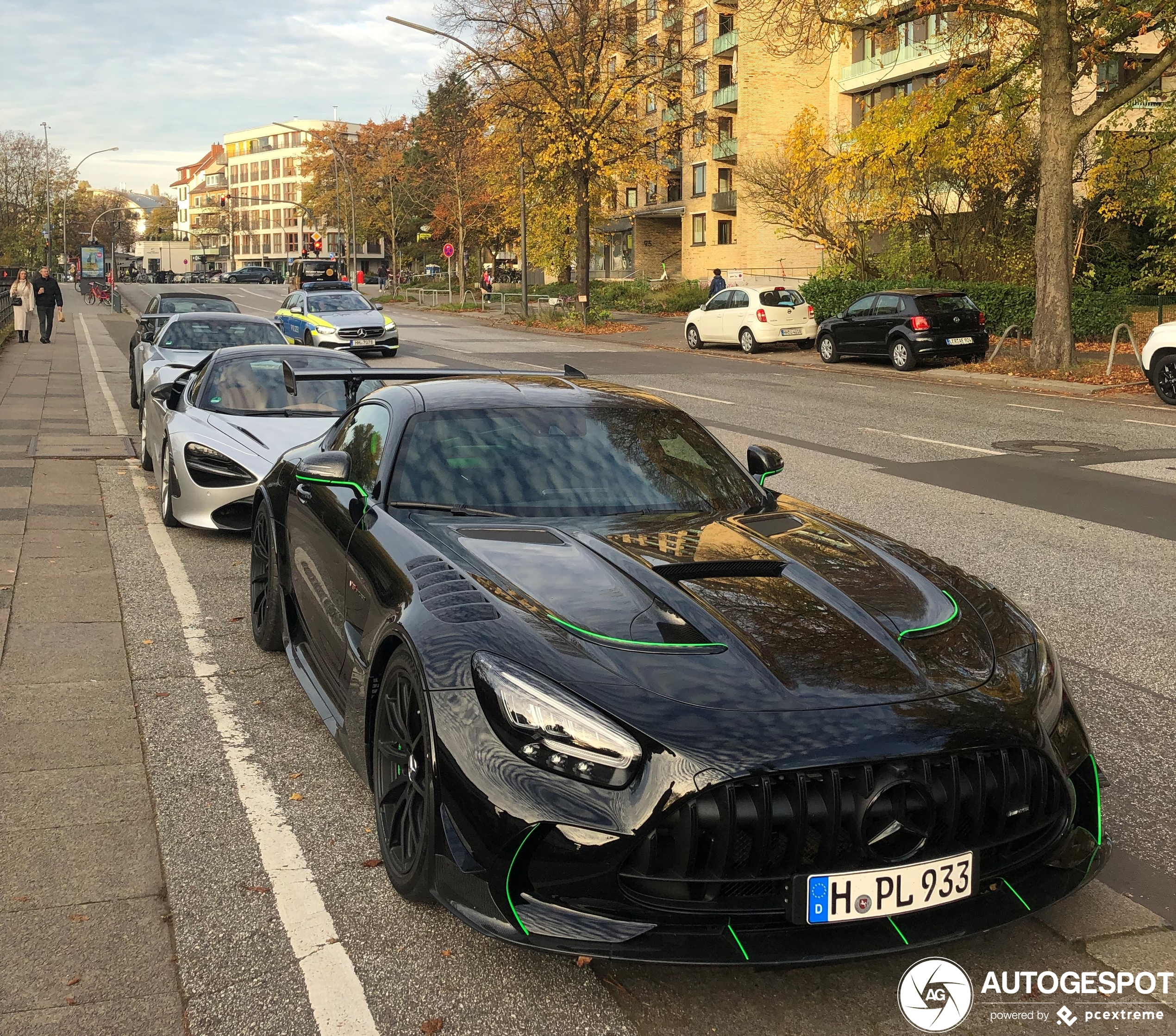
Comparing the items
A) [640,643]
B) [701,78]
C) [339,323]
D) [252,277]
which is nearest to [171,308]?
[339,323]

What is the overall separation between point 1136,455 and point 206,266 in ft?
570

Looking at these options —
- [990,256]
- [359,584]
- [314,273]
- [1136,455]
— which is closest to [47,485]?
[359,584]

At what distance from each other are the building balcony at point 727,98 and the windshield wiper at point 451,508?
6029cm

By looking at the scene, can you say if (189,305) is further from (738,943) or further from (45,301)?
(738,943)

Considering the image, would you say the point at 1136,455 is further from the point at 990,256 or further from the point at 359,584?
the point at 990,256

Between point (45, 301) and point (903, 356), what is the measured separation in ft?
74.0

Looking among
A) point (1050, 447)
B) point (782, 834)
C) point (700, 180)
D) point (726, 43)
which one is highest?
point (726, 43)

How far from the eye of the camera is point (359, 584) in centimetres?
419

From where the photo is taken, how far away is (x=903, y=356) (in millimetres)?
25484

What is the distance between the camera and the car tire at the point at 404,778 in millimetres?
3203

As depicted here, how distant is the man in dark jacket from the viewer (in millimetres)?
32875

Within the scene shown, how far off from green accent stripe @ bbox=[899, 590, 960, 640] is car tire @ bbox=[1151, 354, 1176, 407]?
16172mm

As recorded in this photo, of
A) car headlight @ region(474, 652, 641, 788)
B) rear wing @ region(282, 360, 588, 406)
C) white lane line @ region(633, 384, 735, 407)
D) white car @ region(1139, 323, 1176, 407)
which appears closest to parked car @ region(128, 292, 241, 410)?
white lane line @ region(633, 384, 735, 407)

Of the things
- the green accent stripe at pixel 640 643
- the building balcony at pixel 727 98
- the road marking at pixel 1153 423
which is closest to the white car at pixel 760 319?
the road marking at pixel 1153 423
